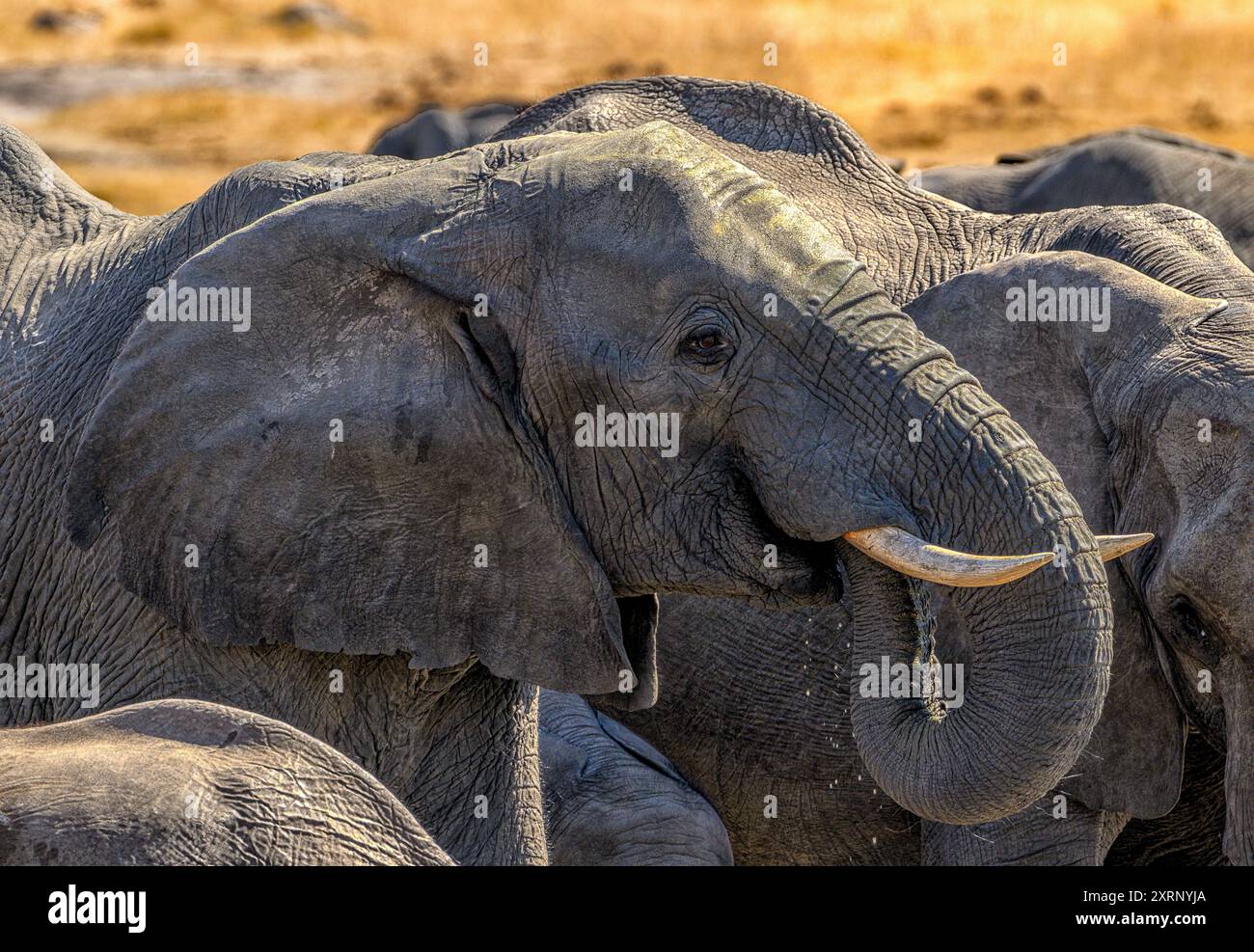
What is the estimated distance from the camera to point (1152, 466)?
205 inches

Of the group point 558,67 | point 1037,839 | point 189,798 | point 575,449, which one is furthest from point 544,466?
point 558,67

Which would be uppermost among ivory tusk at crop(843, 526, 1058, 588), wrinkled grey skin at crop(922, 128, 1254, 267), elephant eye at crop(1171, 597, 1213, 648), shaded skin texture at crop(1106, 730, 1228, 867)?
wrinkled grey skin at crop(922, 128, 1254, 267)

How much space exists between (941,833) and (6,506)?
7.46 feet

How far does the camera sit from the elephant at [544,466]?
396cm

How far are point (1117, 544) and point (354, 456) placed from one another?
134 centimetres

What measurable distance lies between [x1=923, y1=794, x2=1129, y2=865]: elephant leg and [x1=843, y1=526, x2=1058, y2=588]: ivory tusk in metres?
1.69

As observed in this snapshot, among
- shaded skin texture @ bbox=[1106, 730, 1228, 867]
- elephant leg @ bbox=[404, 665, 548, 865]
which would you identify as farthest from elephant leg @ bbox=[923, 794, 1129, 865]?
elephant leg @ bbox=[404, 665, 548, 865]

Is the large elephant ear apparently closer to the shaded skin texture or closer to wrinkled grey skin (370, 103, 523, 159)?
the shaded skin texture

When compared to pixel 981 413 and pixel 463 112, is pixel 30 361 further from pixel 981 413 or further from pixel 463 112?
pixel 463 112

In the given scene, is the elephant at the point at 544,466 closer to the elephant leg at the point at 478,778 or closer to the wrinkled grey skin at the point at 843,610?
the elephant leg at the point at 478,778

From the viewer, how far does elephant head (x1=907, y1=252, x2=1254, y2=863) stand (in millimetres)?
4992

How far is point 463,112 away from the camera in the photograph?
14.9 m

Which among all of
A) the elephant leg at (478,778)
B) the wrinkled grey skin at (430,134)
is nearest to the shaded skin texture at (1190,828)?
the elephant leg at (478,778)

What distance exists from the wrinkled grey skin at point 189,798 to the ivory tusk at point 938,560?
0.99 meters
